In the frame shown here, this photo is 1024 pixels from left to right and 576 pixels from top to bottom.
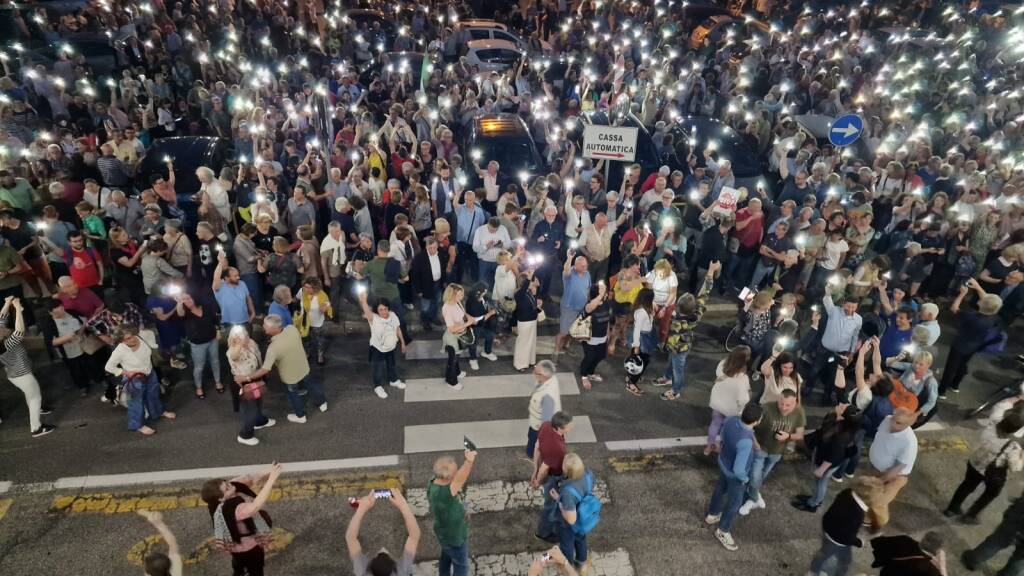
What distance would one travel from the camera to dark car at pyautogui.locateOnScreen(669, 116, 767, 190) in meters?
13.3

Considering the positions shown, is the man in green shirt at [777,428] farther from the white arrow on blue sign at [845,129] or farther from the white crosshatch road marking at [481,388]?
the white arrow on blue sign at [845,129]

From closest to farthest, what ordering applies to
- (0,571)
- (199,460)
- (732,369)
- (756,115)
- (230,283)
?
(0,571), (732,369), (199,460), (230,283), (756,115)

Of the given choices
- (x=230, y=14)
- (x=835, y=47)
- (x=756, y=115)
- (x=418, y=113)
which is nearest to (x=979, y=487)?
(x=756, y=115)

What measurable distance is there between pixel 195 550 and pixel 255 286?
417cm

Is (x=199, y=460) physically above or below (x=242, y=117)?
below

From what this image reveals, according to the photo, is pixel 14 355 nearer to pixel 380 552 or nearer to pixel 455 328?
pixel 455 328

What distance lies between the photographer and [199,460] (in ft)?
23.1

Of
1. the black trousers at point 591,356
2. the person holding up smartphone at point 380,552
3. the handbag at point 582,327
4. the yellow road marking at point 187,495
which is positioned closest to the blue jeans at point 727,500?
the black trousers at point 591,356

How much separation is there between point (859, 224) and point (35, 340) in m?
13.0

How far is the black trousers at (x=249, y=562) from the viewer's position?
16.2 ft

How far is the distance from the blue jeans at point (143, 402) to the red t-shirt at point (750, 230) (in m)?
9.04

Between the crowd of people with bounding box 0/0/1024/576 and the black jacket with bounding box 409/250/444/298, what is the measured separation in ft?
0.16

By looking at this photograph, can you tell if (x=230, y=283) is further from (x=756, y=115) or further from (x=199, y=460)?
(x=756, y=115)

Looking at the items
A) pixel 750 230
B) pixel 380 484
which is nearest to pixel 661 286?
pixel 750 230
